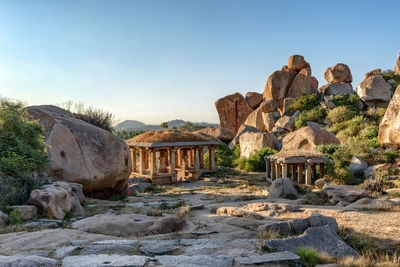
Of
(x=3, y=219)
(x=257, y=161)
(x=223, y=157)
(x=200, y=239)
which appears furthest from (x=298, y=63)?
(x=3, y=219)

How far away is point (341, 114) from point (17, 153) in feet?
91.4

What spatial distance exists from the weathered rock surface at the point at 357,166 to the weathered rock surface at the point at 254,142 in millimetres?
9671

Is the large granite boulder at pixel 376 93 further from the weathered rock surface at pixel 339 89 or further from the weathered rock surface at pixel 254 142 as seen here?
the weathered rock surface at pixel 254 142

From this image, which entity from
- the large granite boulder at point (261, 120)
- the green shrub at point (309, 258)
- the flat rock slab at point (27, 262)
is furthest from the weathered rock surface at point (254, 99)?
the flat rock slab at point (27, 262)

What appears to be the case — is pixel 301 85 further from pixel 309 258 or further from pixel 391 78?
pixel 309 258

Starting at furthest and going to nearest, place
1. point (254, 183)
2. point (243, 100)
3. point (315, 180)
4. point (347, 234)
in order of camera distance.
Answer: point (243, 100)
point (254, 183)
point (315, 180)
point (347, 234)

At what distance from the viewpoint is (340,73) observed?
120 feet

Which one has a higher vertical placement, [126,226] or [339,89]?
[339,89]

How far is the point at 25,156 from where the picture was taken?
332 inches

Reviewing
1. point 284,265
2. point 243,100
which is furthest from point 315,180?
point 243,100

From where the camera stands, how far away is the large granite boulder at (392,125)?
15320 millimetres

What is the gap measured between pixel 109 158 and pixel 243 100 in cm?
3058

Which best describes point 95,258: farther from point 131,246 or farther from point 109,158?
point 109,158

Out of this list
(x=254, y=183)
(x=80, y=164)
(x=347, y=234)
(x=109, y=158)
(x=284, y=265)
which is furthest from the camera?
(x=254, y=183)
